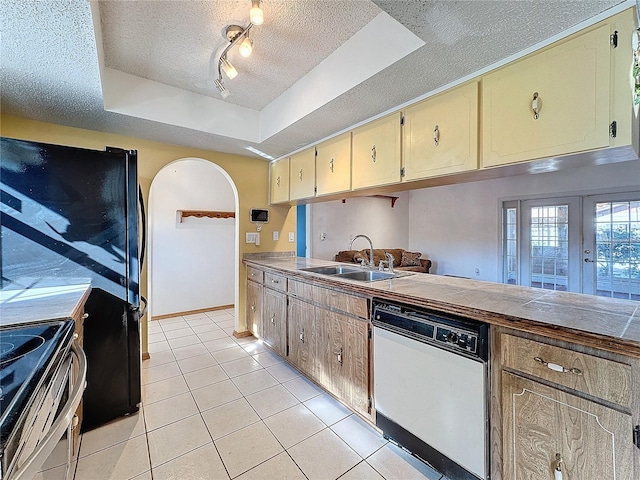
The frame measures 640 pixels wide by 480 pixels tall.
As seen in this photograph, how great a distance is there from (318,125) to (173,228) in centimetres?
286

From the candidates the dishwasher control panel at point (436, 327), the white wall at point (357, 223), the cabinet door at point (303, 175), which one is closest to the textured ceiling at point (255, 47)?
the cabinet door at point (303, 175)

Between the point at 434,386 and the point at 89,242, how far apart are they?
215cm

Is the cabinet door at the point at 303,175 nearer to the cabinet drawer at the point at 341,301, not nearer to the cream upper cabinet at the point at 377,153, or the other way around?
the cream upper cabinet at the point at 377,153

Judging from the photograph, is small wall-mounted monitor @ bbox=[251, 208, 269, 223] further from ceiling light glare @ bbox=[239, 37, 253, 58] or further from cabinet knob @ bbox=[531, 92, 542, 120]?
cabinet knob @ bbox=[531, 92, 542, 120]

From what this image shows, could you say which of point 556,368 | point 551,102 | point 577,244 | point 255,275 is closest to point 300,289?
point 255,275

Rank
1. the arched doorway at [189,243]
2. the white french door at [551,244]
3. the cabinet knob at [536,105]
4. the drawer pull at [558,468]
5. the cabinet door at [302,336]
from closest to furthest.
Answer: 1. the drawer pull at [558,468]
2. the cabinet knob at [536,105]
3. the cabinet door at [302,336]
4. the arched doorway at [189,243]
5. the white french door at [551,244]

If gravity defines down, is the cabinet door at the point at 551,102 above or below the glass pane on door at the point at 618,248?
above

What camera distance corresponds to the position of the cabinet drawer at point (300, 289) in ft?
7.50

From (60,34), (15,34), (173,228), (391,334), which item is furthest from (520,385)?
(173,228)

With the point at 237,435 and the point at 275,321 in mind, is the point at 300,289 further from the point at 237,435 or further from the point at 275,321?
the point at 237,435

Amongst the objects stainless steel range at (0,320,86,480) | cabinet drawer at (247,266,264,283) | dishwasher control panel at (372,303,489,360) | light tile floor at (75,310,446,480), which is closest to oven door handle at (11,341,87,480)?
stainless steel range at (0,320,86,480)

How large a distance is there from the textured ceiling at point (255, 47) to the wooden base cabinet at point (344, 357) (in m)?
1.53

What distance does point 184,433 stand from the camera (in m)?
1.78

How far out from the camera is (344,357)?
1952 mm
